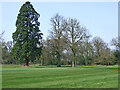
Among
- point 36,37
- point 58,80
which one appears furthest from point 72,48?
point 58,80

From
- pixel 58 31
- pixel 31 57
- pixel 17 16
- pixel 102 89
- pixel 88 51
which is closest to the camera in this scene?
pixel 102 89

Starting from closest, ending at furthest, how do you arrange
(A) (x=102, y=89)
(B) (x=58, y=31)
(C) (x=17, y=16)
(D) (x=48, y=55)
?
(A) (x=102, y=89), (C) (x=17, y=16), (B) (x=58, y=31), (D) (x=48, y=55)

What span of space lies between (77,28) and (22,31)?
1523cm

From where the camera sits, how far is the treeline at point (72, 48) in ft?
172

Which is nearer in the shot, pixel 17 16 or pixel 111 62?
pixel 17 16

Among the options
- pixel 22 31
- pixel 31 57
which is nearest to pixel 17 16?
pixel 22 31

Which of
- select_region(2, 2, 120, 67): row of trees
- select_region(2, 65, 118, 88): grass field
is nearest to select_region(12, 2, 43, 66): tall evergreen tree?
select_region(2, 2, 120, 67): row of trees

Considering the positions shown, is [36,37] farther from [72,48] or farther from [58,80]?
[58,80]

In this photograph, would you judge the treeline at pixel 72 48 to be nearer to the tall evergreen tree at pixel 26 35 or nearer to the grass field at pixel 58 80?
the tall evergreen tree at pixel 26 35

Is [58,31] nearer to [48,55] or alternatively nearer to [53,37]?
[53,37]

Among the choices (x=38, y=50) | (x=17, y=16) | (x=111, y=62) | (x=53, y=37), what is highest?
(x=17, y=16)

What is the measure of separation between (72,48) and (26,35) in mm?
12963

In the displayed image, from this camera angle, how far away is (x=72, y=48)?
5184 centimetres

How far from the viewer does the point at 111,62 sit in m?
72.2
